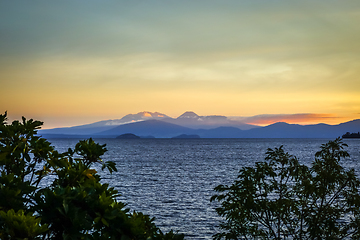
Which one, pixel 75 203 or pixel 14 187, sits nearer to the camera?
pixel 75 203

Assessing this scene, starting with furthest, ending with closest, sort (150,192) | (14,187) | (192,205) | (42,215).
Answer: (150,192) → (192,205) → (14,187) → (42,215)

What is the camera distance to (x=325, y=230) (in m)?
10.5

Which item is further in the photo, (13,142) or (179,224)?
(179,224)

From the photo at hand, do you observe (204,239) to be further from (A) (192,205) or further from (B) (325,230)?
(B) (325,230)

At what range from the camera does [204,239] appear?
24969 millimetres

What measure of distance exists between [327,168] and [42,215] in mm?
10066

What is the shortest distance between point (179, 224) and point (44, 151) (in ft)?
82.5

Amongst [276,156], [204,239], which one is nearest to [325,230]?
[276,156]

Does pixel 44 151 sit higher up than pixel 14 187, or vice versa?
pixel 44 151

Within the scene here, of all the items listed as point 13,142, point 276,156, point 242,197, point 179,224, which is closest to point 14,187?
point 13,142

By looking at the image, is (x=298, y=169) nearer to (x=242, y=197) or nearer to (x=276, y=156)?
(x=276, y=156)

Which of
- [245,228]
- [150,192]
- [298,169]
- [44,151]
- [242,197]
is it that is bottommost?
[150,192]

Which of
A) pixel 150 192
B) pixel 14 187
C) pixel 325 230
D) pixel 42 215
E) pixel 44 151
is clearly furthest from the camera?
pixel 150 192

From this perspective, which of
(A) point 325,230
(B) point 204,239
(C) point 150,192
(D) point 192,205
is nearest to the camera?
(A) point 325,230
